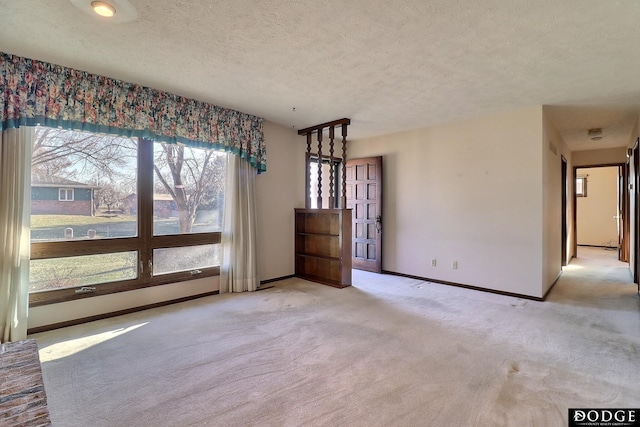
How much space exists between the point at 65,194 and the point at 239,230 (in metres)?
1.95

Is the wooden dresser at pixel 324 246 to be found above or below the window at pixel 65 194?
below

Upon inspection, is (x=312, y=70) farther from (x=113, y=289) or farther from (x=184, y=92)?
(x=113, y=289)

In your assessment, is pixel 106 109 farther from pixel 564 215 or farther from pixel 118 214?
pixel 564 215

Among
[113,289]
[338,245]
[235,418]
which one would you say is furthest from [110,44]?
[338,245]

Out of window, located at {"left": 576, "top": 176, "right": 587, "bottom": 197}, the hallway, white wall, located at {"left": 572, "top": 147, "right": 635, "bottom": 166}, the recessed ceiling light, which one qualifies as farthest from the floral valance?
window, located at {"left": 576, "top": 176, "right": 587, "bottom": 197}

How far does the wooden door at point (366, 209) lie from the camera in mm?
5566

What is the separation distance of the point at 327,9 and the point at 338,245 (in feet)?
10.8

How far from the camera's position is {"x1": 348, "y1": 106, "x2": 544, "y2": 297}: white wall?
404 cm

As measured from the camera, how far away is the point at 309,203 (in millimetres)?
5523

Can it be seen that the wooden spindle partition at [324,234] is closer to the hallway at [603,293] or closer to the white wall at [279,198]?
the white wall at [279,198]

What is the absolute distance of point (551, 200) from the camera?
14.9 feet

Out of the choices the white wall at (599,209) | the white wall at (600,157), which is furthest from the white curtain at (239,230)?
the white wall at (599,209)

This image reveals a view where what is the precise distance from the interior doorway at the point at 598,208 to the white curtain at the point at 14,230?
37.2 ft

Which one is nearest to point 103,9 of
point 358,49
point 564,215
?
point 358,49
